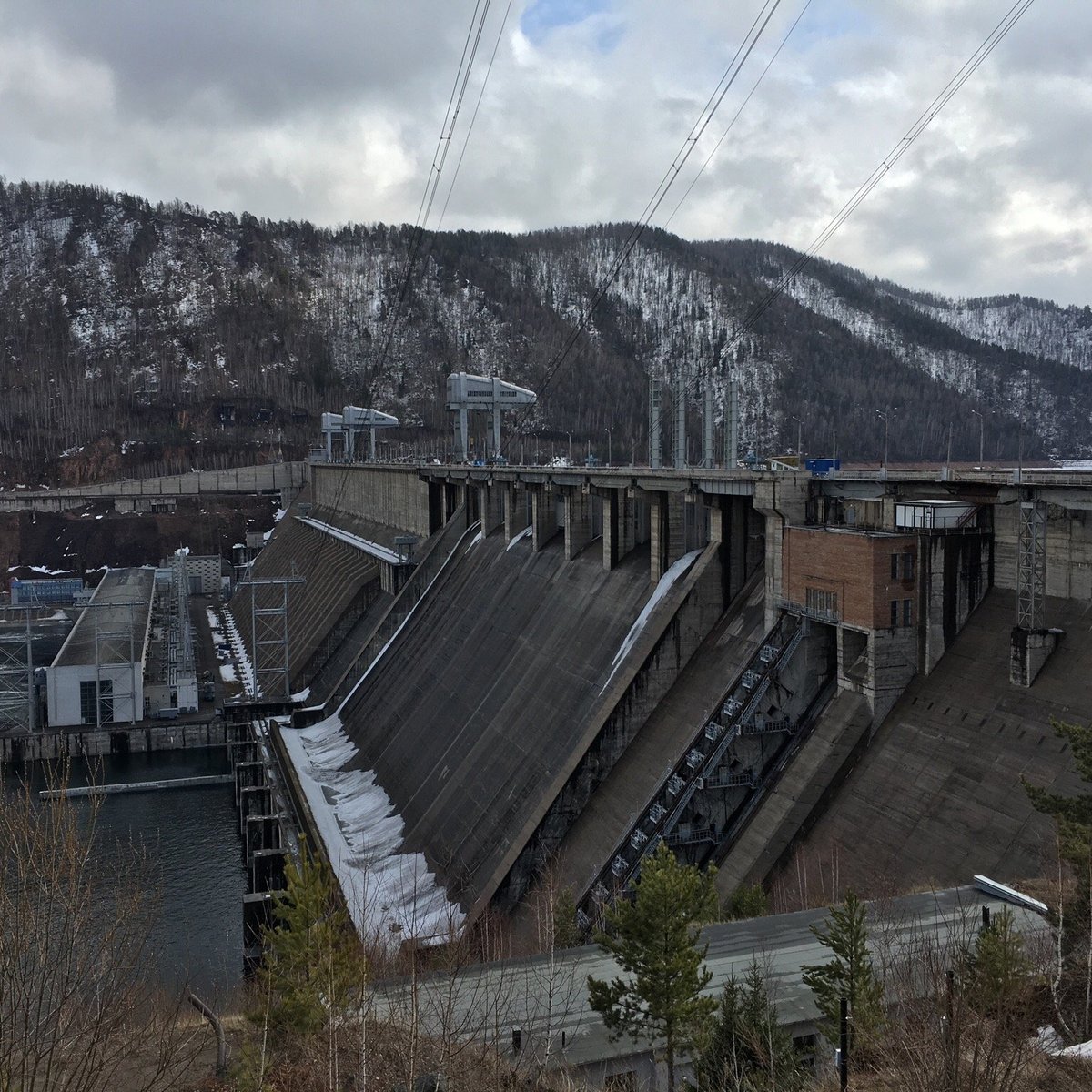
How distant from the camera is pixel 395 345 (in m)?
150

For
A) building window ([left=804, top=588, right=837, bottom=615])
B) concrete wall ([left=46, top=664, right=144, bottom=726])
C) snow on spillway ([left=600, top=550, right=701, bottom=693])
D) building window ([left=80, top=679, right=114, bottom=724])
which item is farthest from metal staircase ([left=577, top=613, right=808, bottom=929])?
building window ([left=80, top=679, right=114, bottom=724])

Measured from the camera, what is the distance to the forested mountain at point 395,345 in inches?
4643

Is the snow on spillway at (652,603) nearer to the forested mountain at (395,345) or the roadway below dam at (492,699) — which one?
the roadway below dam at (492,699)

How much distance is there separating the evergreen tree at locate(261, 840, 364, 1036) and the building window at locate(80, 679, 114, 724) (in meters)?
30.8

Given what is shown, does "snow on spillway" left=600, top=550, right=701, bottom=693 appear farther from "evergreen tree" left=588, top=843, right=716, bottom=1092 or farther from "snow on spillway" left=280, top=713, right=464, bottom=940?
"evergreen tree" left=588, top=843, right=716, bottom=1092

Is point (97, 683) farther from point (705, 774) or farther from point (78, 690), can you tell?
point (705, 774)

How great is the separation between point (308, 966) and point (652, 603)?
1356 centimetres

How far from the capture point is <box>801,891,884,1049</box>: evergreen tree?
8.98 meters

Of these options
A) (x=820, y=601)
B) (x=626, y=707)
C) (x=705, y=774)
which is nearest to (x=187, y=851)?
(x=626, y=707)

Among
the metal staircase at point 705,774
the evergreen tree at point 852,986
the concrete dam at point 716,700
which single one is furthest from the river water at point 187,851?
the evergreen tree at point 852,986

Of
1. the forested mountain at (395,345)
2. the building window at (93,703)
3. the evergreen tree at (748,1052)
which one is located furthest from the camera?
the forested mountain at (395,345)

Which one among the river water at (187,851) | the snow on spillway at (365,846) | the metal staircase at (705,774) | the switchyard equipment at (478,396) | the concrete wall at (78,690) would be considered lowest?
the river water at (187,851)

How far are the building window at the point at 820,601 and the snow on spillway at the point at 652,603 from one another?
471 centimetres

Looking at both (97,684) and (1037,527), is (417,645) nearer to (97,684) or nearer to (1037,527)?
(97,684)
